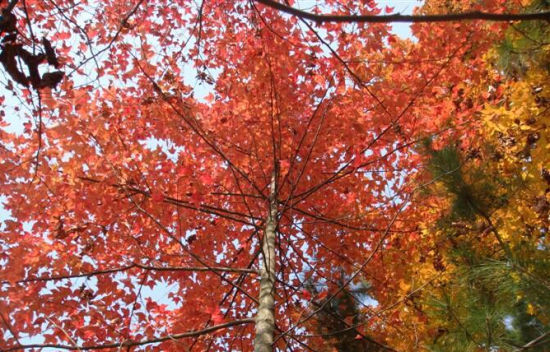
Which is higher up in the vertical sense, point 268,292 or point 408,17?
point 268,292

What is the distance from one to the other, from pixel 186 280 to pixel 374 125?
9.51 ft

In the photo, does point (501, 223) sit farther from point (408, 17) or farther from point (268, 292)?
point (408, 17)

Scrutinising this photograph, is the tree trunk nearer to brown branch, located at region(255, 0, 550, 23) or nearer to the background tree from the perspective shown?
the background tree

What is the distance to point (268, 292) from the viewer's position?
3.17m

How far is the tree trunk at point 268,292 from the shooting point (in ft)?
8.95

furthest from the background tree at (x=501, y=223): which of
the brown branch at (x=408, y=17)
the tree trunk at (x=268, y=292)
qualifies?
the brown branch at (x=408, y=17)

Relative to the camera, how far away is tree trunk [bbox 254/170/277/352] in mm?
2727

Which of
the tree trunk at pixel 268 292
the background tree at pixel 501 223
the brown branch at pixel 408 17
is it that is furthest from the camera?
the background tree at pixel 501 223

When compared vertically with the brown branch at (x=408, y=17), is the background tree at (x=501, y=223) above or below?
above

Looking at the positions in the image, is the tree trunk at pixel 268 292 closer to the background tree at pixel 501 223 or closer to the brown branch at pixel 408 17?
the background tree at pixel 501 223

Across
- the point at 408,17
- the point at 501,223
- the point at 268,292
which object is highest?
the point at 501,223

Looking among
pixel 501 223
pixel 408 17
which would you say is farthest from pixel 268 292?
pixel 501 223

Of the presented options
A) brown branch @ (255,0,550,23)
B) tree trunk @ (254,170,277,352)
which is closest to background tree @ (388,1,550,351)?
tree trunk @ (254,170,277,352)

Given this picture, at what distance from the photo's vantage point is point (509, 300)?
12.2ft
